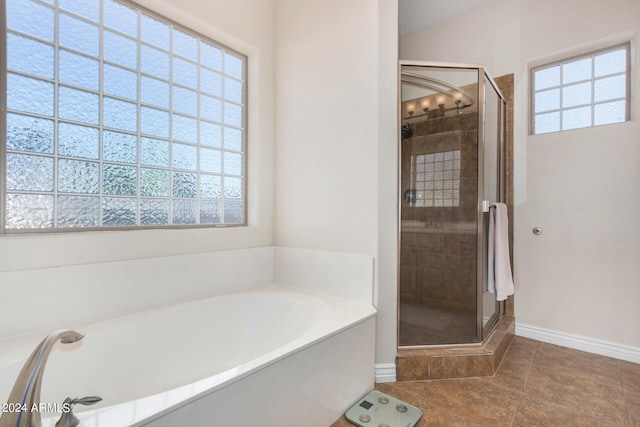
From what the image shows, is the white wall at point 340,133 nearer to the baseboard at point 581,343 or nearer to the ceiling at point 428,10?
the ceiling at point 428,10

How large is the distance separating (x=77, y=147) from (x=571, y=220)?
3272 millimetres

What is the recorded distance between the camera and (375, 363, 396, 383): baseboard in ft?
6.07

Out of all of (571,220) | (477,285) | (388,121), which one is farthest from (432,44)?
(477,285)

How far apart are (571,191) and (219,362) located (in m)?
2.74

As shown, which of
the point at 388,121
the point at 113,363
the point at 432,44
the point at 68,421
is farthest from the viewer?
the point at 432,44

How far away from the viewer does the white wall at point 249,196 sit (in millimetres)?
1435

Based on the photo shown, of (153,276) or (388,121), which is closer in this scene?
(153,276)

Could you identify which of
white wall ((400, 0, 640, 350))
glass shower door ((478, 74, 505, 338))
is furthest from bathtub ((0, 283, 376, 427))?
white wall ((400, 0, 640, 350))

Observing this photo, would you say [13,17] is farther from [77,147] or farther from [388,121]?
[388,121]

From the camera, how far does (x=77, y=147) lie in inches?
62.9

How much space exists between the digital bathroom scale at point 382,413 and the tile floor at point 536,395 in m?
0.04

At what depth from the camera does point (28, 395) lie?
79 cm

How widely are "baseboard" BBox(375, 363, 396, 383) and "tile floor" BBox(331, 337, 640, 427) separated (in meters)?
0.04

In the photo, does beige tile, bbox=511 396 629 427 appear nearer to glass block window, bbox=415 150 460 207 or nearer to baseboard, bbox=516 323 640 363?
baseboard, bbox=516 323 640 363
